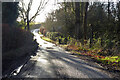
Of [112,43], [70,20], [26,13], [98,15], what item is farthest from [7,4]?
[98,15]

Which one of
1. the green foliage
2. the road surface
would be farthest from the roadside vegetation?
the green foliage

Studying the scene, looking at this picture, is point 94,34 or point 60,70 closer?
point 60,70

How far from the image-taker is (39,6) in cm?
2303

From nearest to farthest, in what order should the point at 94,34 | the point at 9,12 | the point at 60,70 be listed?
the point at 60,70
the point at 9,12
the point at 94,34

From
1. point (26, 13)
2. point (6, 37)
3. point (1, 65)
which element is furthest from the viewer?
point (26, 13)

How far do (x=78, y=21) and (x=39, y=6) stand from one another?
9.34m

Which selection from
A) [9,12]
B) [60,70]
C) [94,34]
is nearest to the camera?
[60,70]

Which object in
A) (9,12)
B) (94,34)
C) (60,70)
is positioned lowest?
(60,70)

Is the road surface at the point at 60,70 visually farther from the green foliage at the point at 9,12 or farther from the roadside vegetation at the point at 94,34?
the green foliage at the point at 9,12

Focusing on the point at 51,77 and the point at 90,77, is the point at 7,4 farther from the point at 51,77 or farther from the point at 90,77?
the point at 90,77

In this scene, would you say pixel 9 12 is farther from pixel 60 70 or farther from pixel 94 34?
pixel 94 34

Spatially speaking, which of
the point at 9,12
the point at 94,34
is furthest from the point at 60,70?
the point at 94,34

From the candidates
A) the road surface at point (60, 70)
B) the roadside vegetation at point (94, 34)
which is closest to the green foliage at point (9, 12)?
the road surface at point (60, 70)

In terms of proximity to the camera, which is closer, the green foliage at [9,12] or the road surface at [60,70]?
the road surface at [60,70]
